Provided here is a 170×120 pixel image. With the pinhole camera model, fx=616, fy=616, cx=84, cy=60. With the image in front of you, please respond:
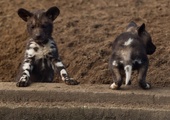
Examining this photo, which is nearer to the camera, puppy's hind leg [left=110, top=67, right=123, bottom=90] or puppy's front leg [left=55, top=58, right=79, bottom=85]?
puppy's hind leg [left=110, top=67, right=123, bottom=90]

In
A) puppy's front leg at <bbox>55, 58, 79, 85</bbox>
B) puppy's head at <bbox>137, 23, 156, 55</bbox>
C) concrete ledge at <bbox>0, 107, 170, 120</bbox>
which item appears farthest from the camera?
puppy's head at <bbox>137, 23, 156, 55</bbox>

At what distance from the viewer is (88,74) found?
33.8ft

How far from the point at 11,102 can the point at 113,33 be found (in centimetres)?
424

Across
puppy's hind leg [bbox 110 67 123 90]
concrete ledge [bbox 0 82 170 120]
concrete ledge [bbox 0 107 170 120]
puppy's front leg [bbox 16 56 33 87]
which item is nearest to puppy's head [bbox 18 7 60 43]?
puppy's front leg [bbox 16 56 33 87]

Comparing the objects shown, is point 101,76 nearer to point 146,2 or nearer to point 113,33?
point 113,33

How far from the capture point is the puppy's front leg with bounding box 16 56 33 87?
25.7 feet

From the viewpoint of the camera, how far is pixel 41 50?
858 centimetres

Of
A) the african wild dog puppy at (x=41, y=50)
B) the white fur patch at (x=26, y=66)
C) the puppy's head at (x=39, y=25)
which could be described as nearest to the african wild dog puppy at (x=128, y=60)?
the african wild dog puppy at (x=41, y=50)

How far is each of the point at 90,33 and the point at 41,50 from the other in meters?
2.94

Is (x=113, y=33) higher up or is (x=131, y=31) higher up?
(x=131, y=31)

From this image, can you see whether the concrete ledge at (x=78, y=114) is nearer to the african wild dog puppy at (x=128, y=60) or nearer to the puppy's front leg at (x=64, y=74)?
the african wild dog puppy at (x=128, y=60)

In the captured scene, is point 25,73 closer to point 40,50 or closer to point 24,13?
point 40,50

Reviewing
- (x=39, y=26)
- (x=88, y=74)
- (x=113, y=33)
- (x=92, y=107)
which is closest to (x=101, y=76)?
(x=88, y=74)

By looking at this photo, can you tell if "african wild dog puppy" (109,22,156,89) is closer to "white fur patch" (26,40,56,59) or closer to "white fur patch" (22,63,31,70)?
"white fur patch" (26,40,56,59)
